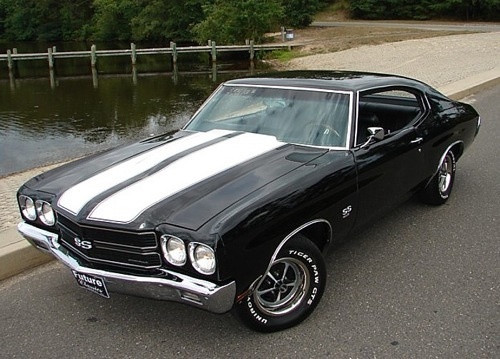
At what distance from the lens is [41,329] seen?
125 inches

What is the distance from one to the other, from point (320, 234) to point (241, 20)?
32.7 meters

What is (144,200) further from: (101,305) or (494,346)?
(494,346)

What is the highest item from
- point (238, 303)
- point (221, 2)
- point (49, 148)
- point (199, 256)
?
point (221, 2)

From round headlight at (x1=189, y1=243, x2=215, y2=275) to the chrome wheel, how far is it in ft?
1.51

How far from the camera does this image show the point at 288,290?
3.15 metres

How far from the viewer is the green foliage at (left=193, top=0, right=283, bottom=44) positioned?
33506 millimetres

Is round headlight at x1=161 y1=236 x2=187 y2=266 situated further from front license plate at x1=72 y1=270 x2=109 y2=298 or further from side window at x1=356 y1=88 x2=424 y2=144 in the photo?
side window at x1=356 y1=88 x2=424 y2=144

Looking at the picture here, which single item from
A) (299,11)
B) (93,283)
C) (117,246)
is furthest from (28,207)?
(299,11)

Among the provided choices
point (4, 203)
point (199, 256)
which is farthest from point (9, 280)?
point (199, 256)

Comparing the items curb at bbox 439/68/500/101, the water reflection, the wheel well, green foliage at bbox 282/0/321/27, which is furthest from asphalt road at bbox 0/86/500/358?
green foliage at bbox 282/0/321/27

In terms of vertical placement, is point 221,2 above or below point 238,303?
above

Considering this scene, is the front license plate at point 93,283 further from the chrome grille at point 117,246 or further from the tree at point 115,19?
the tree at point 115,19

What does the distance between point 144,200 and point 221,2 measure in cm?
3558

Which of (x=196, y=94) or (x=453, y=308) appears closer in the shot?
(x=453, y=308)
